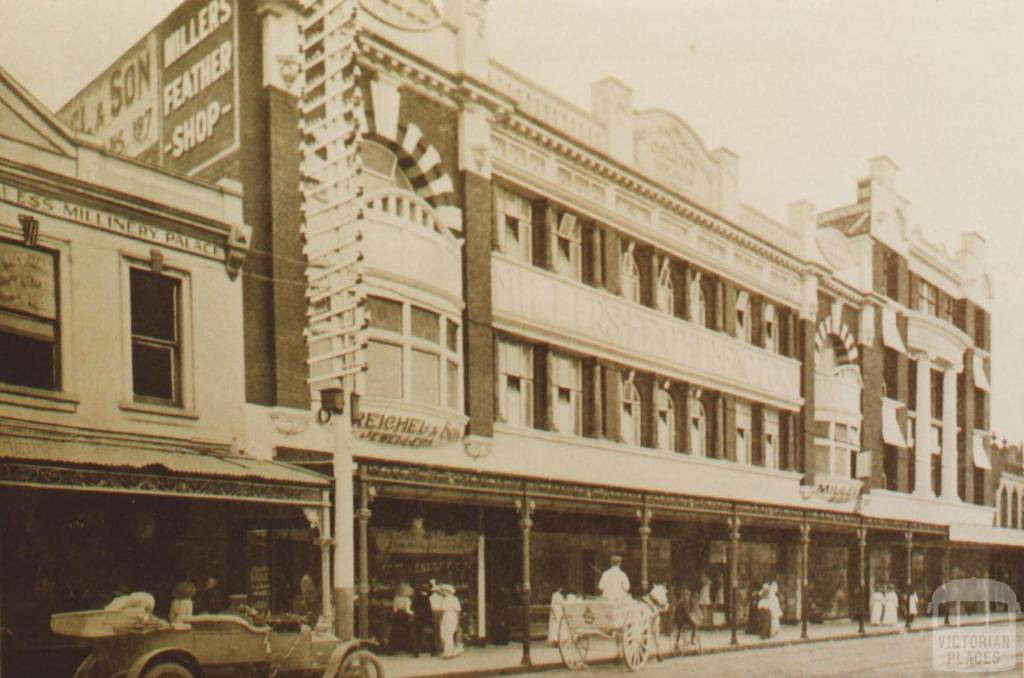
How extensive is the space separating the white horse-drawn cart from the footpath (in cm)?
24

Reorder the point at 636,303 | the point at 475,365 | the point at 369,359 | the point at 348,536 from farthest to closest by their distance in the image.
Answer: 1. the point at 636,303
2. the point at 475,365
3. the point at 369,359
4. the point at 348,536

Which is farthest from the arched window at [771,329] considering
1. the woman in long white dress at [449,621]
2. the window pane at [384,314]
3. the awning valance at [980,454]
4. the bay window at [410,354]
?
the window pane at [384,314]

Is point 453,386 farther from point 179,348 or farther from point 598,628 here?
point 179,348

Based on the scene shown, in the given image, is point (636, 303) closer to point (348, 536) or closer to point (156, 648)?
point (348, 536)

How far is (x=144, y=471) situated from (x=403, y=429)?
4.85 metres

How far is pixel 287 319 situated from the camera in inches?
495

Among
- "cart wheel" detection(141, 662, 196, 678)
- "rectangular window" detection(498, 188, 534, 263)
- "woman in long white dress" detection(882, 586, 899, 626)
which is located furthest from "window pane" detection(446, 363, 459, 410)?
"woman in long white dress" detection(882, 586, 899, 626)

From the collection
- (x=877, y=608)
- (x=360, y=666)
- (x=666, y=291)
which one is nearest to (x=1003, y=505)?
(x=877, y=608)

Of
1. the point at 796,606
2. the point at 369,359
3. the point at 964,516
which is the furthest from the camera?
the point at 964,516

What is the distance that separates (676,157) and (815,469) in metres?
8.46

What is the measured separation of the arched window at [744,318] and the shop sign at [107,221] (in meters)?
13.2

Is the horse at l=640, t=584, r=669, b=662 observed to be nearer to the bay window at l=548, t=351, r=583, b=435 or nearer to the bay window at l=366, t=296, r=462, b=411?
the bay window at l=548, t=351, r=583, b=435

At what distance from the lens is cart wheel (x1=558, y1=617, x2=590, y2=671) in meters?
14.8

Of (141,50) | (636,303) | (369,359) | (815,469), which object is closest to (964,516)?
(815,469)
